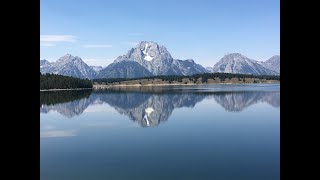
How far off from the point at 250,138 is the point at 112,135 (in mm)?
23233

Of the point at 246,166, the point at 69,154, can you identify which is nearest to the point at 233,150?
the point at 246,166

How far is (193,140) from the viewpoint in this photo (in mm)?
50219

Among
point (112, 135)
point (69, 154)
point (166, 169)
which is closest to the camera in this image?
point (166, 169)

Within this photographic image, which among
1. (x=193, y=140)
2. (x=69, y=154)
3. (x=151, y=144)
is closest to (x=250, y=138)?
(x=193, y=140)
